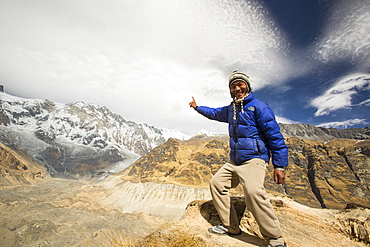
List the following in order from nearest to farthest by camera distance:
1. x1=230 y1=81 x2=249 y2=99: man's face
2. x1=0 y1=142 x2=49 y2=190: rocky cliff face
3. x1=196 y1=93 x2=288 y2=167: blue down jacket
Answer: x1=196 y1=93 x2=288 y2=167: blue down jacket
x1=230 y1=81 x2=249 y2=99: man's face
x1=0 y1=142 x2=49 y2=190: rocky cliff face

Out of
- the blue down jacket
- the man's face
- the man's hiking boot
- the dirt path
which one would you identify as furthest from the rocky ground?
the man's face

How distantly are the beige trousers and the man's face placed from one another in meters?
1.56

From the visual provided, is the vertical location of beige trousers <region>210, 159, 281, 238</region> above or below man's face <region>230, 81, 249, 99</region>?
below

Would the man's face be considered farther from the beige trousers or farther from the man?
the beige trousers

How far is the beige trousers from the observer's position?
2896 millimetres

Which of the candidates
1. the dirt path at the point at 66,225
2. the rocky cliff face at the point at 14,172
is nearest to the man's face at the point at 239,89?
the dirt path at the point at 66,225

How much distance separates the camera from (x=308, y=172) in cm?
7200

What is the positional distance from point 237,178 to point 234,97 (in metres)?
1.93

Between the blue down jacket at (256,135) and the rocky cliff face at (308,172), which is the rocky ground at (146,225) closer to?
the blue down jacket at (256,135)

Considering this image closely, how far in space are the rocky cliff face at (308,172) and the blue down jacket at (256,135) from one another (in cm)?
5895

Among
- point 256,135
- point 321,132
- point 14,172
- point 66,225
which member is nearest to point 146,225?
point 66,225

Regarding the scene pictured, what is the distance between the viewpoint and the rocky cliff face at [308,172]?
183 feet

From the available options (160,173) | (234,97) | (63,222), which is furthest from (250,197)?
(160,173)

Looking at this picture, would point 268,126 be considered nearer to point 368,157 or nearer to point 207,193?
point 207,193
